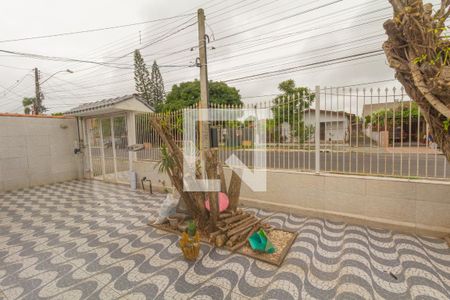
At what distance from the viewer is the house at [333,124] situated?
3451 mm

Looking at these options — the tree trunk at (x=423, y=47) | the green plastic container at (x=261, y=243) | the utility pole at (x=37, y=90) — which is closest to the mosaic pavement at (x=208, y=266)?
the green plastic container at (x=261, y=243)

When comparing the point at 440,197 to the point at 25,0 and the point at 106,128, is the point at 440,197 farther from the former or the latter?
the point at 25,0

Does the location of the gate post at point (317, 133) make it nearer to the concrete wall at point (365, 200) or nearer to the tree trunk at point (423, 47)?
the concrete wall at point (365, 200)

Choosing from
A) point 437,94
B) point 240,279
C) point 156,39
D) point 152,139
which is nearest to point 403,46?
point 437,94

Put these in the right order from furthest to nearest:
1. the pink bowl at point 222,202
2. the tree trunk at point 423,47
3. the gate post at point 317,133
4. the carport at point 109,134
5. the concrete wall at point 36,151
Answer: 1. the concrete wall at point 36,151
2. the carport at point 109,134
3. the gate post at point 317,133
4. the pink bowl at point 222,202
5. the tree trunk at point 423,47

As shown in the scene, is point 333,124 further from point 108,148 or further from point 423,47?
point 108,148

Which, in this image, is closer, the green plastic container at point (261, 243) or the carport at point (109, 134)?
the green plastic container at point (261, 243)

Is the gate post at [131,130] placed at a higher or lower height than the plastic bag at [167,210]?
higher

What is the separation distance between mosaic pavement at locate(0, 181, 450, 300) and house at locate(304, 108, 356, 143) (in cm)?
148

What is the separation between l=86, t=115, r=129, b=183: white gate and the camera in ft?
21.6

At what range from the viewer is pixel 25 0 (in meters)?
5.07

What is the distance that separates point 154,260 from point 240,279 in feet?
3.71

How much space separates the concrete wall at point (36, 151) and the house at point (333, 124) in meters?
8.48

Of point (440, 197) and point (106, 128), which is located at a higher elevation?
point (106, 128)
